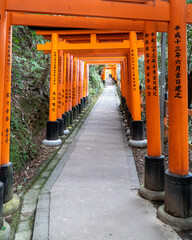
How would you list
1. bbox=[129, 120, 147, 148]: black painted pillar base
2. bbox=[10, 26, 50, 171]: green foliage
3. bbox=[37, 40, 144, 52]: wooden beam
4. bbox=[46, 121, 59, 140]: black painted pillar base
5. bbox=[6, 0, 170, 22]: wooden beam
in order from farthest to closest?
1. bbox=[37, 40, 144, 52]: wooden beam
2. bbox=[46, 121, 59, 140]: black painted pillar base
3. bbox=[129, 120, 147, 148]: black painted pillar base
4. bbox=[10, 26, 50, 171]: green foliage
5. bbox=[6, 0, 170, 22]: wooden beam

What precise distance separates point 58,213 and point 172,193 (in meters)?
1.55

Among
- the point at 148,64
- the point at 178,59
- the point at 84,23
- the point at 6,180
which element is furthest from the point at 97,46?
the point at 6,180

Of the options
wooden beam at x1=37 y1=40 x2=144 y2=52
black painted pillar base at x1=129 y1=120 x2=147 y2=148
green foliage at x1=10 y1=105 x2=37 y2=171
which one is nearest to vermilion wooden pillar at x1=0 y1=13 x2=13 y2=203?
green foliage at x1=10 y1=105 x2=37 y2=171

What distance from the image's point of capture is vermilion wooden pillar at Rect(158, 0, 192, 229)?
266cm

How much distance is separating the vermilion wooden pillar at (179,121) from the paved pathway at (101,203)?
0.31 meters

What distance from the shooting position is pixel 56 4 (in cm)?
253

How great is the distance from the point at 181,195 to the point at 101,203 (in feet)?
3.89

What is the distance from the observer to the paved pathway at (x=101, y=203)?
8.34 feet

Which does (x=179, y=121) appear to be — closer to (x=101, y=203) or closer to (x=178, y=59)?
(x=178, y=59)

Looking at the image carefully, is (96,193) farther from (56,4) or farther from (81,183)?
(56,4)

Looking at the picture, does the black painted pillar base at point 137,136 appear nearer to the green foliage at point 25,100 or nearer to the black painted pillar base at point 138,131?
the black painted pillar base at point 138,131

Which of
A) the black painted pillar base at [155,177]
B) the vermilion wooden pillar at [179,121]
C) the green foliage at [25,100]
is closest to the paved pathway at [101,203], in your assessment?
the black painted pillar base at [155,177]

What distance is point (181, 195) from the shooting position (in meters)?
2.66

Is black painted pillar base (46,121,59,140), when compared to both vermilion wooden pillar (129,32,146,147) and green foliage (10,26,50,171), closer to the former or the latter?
green foliage (10,26,50,171)
